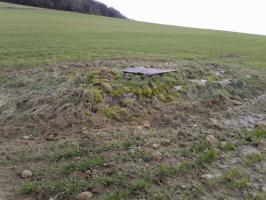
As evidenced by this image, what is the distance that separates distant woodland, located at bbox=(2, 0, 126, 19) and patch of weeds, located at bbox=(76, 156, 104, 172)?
251 feet

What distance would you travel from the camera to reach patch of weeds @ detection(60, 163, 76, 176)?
5.25 meters

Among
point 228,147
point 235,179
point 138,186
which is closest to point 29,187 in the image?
point 138,186

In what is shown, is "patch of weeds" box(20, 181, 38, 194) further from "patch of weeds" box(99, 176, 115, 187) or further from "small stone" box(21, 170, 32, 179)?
"patch of weeds" box(99, 176, 115, 187)

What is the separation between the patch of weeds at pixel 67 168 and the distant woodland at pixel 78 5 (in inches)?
3008

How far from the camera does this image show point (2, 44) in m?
16.2

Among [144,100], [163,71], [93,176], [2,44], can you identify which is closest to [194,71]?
[163,71]

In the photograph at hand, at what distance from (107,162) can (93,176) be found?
17.1 inches

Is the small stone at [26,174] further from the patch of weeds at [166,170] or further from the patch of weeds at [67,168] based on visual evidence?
the patch of weeds at [166,170]

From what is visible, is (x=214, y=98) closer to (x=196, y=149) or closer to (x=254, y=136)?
(x=254, y=136)

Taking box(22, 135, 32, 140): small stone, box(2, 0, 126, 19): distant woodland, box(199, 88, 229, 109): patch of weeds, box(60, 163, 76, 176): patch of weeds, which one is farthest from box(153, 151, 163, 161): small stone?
box(2, 0, 126, 19): distant woodland

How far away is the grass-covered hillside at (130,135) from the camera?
4961 mm

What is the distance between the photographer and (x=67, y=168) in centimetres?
534

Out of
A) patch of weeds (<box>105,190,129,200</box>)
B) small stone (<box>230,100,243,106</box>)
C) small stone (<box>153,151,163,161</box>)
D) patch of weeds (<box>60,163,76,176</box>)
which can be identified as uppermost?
small stone (<box>230,100,243,106</box>)

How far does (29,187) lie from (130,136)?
87.5 inches
